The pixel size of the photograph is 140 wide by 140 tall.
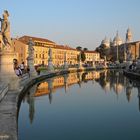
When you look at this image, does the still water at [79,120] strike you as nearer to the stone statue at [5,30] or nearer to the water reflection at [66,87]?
the water reflection at [66,87]

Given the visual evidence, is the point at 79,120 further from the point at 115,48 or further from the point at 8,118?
the point at 115,48

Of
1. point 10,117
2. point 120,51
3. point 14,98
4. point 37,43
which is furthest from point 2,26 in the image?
point 120,51

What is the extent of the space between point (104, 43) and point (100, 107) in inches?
6314

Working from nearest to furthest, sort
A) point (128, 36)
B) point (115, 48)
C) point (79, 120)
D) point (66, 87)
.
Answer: point (79, 120), point (66, 87), point (128, 36), point (115, 48)

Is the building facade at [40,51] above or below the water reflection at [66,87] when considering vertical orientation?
above

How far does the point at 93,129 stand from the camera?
9.55m

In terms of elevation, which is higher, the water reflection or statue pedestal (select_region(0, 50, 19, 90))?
statue pedestal (select_region(0, 50, 19, 90))

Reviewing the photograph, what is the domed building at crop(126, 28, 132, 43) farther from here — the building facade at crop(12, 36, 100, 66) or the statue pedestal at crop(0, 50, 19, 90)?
the statue pedestal at crop(0, 50, 19, 90)

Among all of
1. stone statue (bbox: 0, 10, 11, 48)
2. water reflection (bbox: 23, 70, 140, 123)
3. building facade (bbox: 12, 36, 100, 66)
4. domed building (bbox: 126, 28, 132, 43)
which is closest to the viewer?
water reflection (bbox: 23, 70, 140, 123)

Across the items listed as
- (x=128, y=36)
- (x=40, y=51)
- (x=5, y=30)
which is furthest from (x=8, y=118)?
(x=128, y=36)

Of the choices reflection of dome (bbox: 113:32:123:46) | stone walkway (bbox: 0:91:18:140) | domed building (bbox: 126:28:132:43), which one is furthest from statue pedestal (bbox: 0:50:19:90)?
reflection of dome (bbox: 113:32:123:46)

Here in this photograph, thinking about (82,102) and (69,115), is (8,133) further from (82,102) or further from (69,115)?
(82,102)

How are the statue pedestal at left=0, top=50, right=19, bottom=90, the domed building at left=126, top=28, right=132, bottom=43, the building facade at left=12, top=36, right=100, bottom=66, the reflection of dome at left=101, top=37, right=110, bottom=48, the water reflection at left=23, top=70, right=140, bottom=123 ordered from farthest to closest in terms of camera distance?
the reflection of dome at left=101, top=37, right=110, bottom=48 → the domed building at left=126, top=28, right=132, bottom=43 → the building facade at left=12, top=36, right=100, bottom=66 → the statue pedestal at left=0, top=50, right=19, bottom=90 → the water reflection at left=23, top=70, right=140, bottom=123

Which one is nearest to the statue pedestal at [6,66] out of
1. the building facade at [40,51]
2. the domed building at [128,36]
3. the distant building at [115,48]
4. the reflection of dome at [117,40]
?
the building facade at [40,51]
